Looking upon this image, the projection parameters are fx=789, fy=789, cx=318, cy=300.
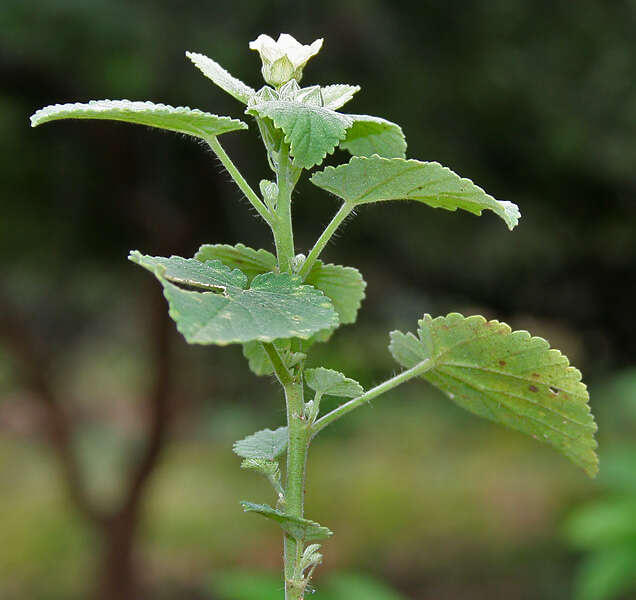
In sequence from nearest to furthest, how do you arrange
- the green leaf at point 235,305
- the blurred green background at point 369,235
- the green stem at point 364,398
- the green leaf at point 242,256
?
the green leaf at point 235,305 → the green stem at point 364,398 → the green leaf at point 242,256 → the blurred green background at point 369,235

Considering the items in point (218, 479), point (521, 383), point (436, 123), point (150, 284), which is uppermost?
point (521, 383)

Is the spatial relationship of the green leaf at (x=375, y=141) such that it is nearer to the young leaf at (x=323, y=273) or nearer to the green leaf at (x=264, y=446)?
the young leaf at (x=323, y=273)

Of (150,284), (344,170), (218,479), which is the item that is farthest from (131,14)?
(218,479)

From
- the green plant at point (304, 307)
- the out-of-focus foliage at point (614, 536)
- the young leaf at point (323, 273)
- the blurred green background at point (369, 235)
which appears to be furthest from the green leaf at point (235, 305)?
the out-of-focus foliage at point (614, 536)

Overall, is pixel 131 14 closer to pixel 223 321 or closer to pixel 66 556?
pixel 223 321

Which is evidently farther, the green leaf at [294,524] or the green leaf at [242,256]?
the green leaf at [242,256]

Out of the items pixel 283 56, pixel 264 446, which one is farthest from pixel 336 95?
pixel 264 446
